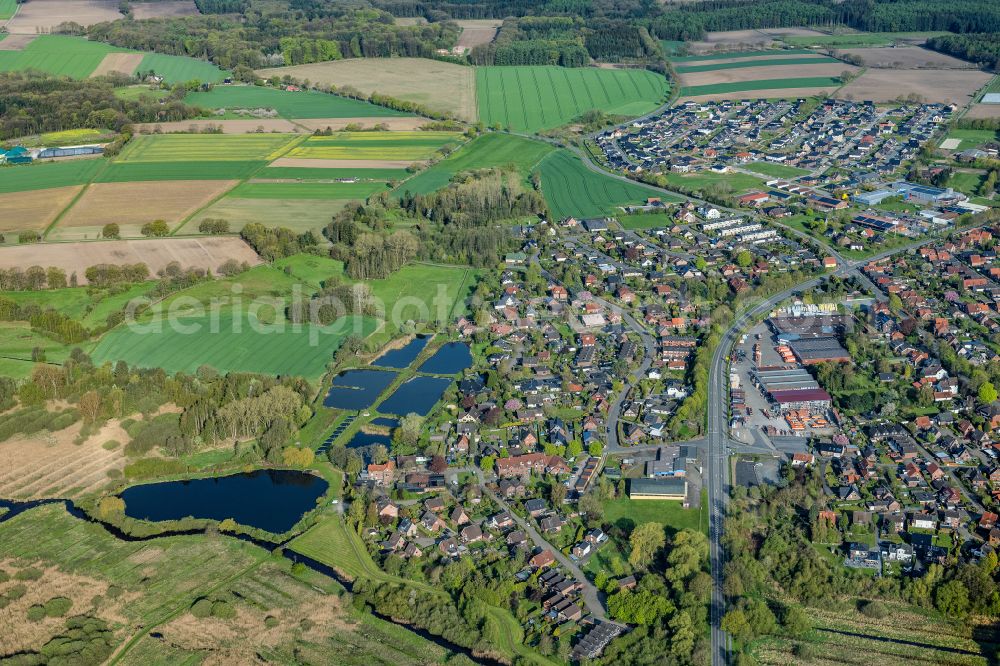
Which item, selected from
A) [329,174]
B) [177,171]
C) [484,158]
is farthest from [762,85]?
[177,171]

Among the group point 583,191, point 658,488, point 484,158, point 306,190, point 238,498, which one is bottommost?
point 238,498

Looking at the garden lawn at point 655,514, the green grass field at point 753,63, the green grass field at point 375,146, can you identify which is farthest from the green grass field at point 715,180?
the garden lawn at point 655,514

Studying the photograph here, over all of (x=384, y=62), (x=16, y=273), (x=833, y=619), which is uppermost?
(x=384, y=62)

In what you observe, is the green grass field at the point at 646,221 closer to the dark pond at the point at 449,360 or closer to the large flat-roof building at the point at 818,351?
the large flat-roof building at the point at 818,351

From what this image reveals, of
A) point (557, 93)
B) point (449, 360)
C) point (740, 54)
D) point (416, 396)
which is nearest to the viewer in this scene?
point (416, 396)

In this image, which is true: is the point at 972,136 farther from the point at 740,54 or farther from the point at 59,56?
the point at 59,56

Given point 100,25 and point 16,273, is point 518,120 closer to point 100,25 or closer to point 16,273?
point 16,273

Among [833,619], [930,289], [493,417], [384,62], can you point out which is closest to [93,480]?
[493,417]
